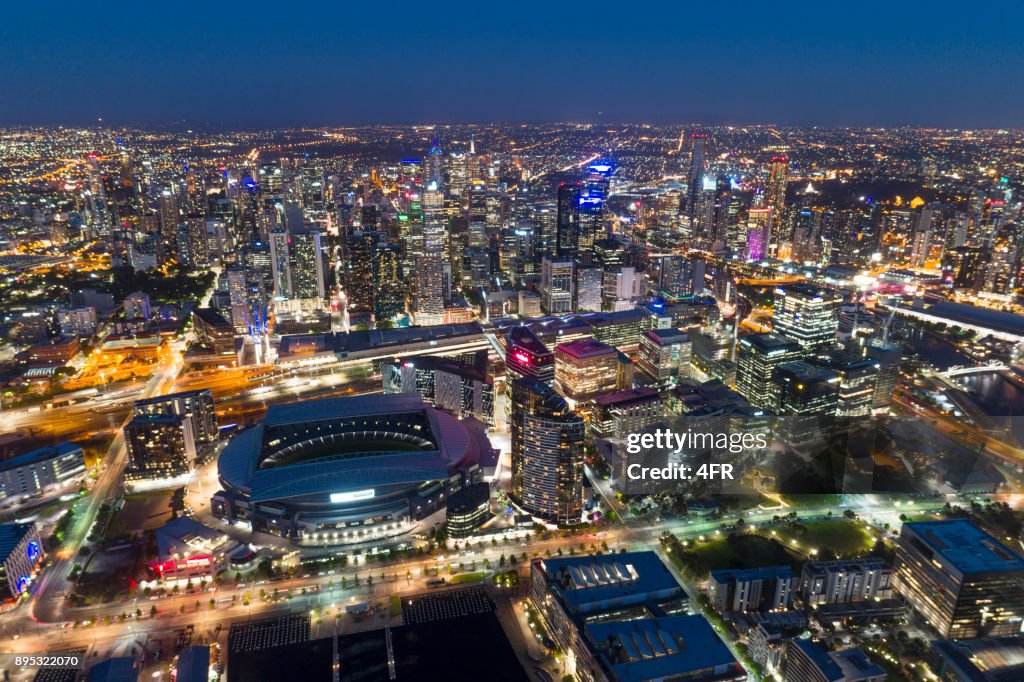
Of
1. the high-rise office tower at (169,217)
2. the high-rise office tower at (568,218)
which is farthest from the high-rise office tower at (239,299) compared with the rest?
the high-rise office tower at (568,218)

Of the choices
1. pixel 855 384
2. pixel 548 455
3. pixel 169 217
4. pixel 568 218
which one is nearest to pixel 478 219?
pixel 568 218

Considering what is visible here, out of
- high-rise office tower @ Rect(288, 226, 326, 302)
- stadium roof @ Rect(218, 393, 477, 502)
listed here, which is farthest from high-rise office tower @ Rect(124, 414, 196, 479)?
high-rise office tower @ Rect(288, 226, 326, 302)

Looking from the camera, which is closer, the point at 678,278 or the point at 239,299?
the point at 239,299

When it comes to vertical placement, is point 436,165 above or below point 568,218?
above

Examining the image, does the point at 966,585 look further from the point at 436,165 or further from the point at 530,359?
the point at 436,165

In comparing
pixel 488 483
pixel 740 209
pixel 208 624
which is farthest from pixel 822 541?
pixel 740 209

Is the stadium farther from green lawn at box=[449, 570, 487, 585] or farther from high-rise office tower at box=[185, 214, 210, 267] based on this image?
high-rise office tower at box=[185, 214, 210, 267]

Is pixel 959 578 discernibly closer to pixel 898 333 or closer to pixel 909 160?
pixel 898 333

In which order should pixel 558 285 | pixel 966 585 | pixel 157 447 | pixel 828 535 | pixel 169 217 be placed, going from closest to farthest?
pixel 966 585 < pixel 828 535 < pixel 157 447 < pixel 558 285 < pixel 169 217
